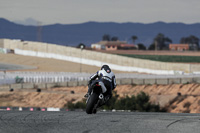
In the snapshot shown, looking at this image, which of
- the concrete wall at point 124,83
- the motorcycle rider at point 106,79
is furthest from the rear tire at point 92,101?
the concrete wall at point 124,83

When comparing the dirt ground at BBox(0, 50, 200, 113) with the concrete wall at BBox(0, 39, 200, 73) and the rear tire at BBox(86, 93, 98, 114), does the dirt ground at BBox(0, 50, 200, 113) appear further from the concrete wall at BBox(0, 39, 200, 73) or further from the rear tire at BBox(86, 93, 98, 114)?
the rear tire at BBox(86, 93, 98, 114)

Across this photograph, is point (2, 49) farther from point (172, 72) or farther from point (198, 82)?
point (198, 82)

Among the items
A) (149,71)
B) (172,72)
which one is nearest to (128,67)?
(149,71)

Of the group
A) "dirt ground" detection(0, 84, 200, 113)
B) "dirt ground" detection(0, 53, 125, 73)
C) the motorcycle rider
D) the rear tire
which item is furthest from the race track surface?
"dirt ground" detection(0, 53, 125, 73)

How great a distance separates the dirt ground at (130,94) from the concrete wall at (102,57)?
23.4 metres

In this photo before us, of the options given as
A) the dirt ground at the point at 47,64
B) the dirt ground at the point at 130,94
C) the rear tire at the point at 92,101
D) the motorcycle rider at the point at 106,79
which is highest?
the dirt ground at the point at 47,64

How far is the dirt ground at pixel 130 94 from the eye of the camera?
4025cm

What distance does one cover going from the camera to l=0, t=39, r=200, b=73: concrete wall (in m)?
77.4

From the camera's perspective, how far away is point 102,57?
93.8 m

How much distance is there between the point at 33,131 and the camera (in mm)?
10219

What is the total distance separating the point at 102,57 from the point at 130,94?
4498 centimetres

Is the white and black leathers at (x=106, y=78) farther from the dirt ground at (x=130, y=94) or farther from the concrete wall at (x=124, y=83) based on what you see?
the concrete wall at (x=124, y=83)

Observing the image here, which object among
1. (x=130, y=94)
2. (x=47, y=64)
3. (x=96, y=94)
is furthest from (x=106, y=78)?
(x=47, y=64)

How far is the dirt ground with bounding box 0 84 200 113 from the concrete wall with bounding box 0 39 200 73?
23.4 metres
